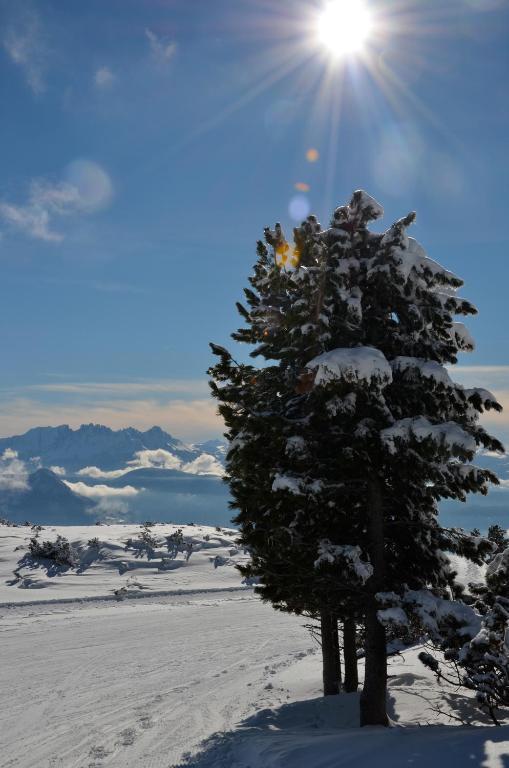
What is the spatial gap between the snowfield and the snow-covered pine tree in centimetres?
211

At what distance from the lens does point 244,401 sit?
429 inches

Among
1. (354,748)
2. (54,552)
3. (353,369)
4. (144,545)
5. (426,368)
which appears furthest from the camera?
(144,545)

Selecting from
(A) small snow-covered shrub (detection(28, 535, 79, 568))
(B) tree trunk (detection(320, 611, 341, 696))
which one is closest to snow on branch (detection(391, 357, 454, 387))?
(B) tree trunk (detection(320, 611, 341, 696))

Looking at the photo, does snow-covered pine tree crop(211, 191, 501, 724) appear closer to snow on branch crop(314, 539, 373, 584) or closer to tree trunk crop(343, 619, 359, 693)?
snow on branch crop(314, 539, 373, 584)

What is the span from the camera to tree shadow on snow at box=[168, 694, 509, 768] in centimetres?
728

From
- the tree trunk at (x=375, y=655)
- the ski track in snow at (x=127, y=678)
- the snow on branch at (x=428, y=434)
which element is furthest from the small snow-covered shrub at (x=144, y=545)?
the snow on branch at (x=428, y=434)

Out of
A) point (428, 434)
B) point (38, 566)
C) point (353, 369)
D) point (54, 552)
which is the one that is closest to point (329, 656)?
point (428, 434)

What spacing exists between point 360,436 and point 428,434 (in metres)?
1.31

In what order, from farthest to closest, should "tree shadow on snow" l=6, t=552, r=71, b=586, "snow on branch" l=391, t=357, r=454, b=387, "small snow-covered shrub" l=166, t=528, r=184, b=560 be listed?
"small snow-covered shrub" l=166, t=528, r=184, b=560, "tree shadow on snow" l=6, t=552, r=71, b=586, "snow on branch" l=391, t=357, r=454, b=387

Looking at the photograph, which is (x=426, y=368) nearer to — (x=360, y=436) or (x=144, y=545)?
(x=360, y=436)

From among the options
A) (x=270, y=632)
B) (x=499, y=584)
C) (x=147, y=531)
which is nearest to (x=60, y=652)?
(x=270, y=632)

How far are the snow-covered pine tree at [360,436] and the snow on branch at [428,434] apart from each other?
0.04 meters

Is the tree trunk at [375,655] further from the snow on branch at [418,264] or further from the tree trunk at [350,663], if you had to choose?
the tree trunk at [350,663]

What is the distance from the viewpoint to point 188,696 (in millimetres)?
16812
